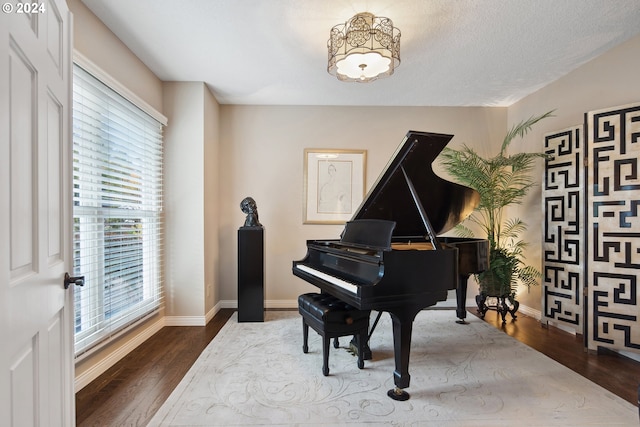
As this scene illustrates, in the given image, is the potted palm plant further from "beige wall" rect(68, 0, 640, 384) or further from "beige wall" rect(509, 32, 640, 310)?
"beige wall" rect(68, 0, 640, 384)

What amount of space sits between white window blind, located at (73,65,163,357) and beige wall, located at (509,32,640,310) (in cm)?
435

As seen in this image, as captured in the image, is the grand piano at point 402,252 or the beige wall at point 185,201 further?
the beige wall at point 185,201

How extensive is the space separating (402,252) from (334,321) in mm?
736

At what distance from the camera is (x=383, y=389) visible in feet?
7.06

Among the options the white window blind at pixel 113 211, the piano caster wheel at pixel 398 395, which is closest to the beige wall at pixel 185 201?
the white window blind at pixel 113 211

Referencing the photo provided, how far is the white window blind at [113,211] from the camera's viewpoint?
7.17ft

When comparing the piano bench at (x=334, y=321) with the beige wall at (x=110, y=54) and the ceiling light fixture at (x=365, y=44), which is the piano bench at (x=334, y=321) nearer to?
the ceiling light fixture at (x=365, y=44)

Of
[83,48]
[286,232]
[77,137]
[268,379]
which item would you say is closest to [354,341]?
[268,379]

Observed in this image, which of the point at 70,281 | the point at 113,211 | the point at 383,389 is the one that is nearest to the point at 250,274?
the point at 113,211

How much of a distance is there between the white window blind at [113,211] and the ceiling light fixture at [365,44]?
6.05 feet

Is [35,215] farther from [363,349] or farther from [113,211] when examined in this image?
[363,349]

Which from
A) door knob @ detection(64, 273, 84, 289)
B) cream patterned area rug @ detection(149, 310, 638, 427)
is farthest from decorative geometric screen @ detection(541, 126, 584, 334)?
door knob @ detection(64, 273, 84, 289)

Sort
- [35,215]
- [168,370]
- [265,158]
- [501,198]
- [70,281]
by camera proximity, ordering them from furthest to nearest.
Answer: [265,158]
[501,198]
[168,370]
[70,281]
[35,215]

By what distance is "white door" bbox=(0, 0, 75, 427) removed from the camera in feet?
2.83
